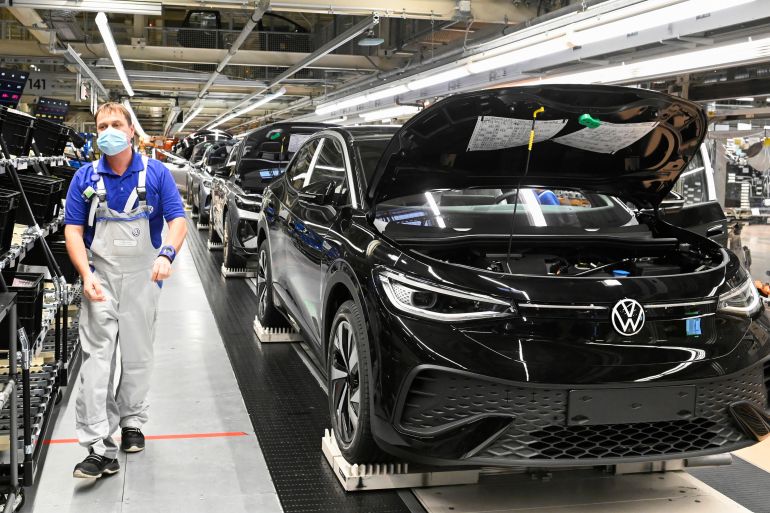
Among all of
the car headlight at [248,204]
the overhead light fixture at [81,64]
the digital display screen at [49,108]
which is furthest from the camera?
the overhead light fixture at [81,64]

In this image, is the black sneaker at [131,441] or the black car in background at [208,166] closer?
the black sneaker at [131,441]

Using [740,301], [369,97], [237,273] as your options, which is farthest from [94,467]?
[369,97]

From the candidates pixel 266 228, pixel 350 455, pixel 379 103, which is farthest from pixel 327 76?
pixel 350 455

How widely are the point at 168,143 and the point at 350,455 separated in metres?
43.6

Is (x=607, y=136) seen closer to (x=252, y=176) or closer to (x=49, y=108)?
(x=252, y=176)

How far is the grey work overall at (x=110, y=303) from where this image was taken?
3.44 meters

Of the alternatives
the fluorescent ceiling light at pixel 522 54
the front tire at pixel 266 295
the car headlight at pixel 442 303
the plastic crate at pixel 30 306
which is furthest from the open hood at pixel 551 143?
the fluorescent ceiling light at pixel 522 54

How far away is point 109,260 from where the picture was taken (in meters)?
3.44

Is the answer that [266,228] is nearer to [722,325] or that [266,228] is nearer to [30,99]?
[722,325]

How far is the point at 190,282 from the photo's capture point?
866cm

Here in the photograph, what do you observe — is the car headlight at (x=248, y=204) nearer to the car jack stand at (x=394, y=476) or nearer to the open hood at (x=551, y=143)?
the open hood at (x=551, y=143)

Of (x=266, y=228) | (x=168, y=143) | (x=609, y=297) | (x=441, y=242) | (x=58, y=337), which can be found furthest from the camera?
(x=168, y=143)

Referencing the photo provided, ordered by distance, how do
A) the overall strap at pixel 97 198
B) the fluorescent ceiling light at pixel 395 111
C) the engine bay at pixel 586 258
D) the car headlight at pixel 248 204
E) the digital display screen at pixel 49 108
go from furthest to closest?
the fluorescent ceiling light at pixel 395 111 < the digital display screen at pixel 49 108 < the car headlight at pixel 248 204 < the engine bay at pixel 586 258 < the overall strap at pixel 97 198

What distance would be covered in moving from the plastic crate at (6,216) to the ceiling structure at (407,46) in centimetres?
421
